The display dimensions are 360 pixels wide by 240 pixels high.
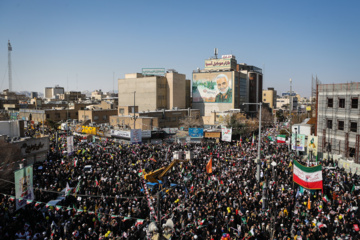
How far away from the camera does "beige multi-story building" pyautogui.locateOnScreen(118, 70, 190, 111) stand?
76.1m

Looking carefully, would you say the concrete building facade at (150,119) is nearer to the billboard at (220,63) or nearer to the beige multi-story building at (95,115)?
the beige multi-story building at (95,115)

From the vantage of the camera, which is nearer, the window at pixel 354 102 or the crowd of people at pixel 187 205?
the crowd of people at pixel 187 205

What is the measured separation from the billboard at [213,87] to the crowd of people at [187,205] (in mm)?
58597

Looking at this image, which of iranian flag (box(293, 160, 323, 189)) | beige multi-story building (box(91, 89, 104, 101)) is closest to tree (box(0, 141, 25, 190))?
iranian flag (box(293, 160, 323, 189))

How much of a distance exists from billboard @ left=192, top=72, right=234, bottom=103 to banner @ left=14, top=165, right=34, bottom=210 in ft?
227

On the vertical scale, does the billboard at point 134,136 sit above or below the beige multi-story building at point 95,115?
below

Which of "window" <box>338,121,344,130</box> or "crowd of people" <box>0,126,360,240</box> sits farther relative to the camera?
"window" <box>338,121,344,130</box>

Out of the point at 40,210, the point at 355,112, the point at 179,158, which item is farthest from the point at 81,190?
the point at 355,112

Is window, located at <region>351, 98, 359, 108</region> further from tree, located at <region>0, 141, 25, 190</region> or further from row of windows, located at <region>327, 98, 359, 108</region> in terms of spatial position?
tree, located at <region>0, 141, 25, 190</region>

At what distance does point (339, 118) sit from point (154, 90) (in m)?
53.6

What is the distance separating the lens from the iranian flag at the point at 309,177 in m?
14.9

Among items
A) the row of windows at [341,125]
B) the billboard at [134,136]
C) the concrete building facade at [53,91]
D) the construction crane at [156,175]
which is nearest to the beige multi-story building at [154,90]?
the billboard at [134,136]

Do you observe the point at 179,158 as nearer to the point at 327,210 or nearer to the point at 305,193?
the point at 305,193

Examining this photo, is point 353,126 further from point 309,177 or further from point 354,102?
point 309,177
